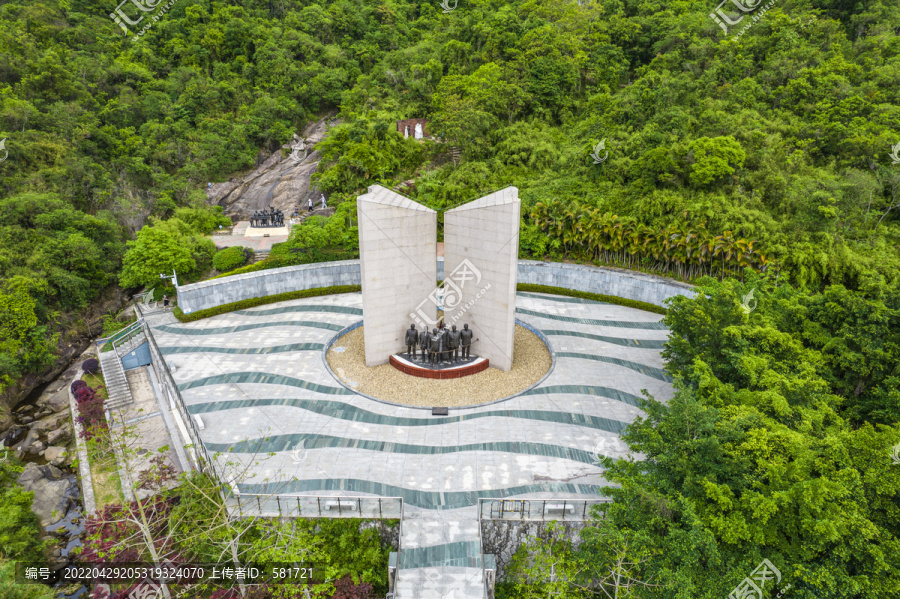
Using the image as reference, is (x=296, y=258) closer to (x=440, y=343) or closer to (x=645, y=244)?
(x=440, y=343)

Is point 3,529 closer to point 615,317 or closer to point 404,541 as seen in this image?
point 404,541

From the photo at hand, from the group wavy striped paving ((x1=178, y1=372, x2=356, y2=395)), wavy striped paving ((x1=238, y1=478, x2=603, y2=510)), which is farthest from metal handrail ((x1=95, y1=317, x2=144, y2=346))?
wavy striped paving ((x1=238, y1=478, x2=603, y2=510))

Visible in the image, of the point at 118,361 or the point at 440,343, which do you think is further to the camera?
the point at 118,361

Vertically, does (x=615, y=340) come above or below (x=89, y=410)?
above

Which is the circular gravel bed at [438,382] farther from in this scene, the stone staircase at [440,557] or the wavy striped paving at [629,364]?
the stone staircase at [440,557]

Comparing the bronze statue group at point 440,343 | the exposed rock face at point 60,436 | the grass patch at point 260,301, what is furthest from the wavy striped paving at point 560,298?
the exposed rock face at point 60,436

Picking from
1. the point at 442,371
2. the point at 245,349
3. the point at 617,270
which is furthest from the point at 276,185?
the point at 442,371

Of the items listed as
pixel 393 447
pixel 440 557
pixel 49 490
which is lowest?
pixel 49 490
